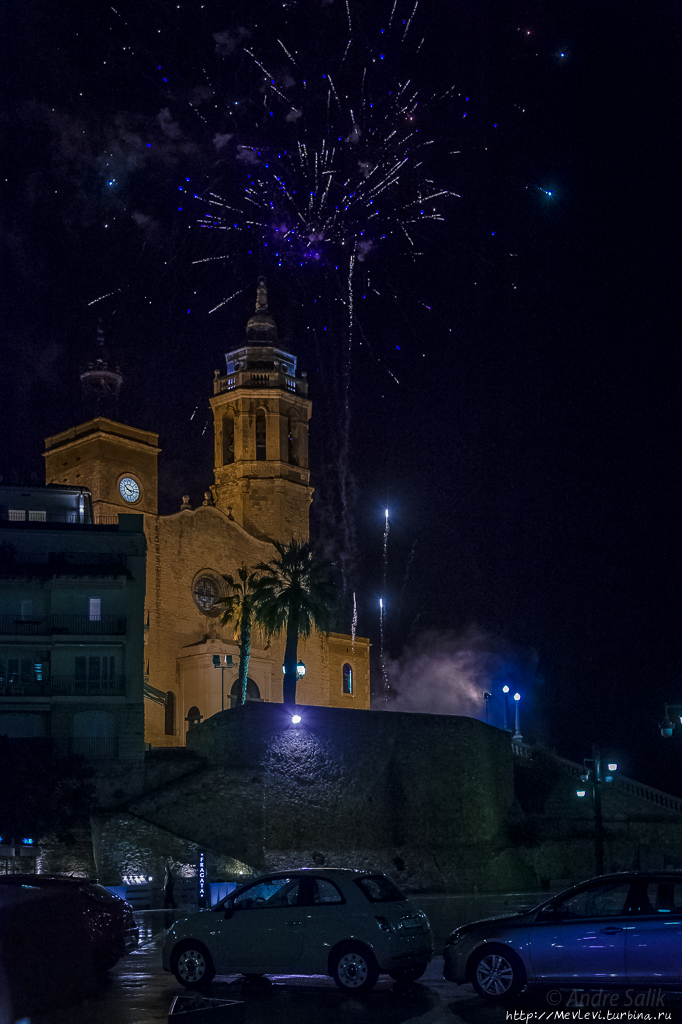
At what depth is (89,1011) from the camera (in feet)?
43.6

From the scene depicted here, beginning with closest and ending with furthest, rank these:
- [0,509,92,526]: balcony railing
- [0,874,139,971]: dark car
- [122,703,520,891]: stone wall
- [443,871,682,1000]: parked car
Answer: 1. [443,871,682,1000]: parked car
2. [0,874,139,971]: dark car
3. [122,703,520,891]: stone wall
4. [0,509,92,526]: balcony railing

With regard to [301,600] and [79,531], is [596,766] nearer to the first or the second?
[301,600]

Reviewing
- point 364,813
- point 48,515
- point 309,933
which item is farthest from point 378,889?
point 48,515

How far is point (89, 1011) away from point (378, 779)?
29.9m

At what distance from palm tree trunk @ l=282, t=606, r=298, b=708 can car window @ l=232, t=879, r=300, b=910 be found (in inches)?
1172

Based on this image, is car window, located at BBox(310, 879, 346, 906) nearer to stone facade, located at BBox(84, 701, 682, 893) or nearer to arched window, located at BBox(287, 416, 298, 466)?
stone facade, located at BBox(84, 701, 682, 893)

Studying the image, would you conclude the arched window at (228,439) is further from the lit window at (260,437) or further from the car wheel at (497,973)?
the car wheel at (497,973)

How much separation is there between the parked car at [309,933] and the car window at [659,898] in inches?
122

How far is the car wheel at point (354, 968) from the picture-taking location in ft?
46.4

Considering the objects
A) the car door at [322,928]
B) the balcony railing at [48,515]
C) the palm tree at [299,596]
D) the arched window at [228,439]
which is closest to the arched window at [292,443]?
the arched window at [228,439]

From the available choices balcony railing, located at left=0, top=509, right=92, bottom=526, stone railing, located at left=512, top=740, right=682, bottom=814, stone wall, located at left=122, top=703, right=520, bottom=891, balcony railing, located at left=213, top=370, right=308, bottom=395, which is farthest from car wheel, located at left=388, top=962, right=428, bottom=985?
balcony railing, located at left=213, top=370, right=308, bottom=395

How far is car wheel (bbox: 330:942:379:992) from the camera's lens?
1415cm

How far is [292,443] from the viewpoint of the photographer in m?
64.8

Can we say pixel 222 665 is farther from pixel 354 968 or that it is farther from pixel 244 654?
pixel 354 968
